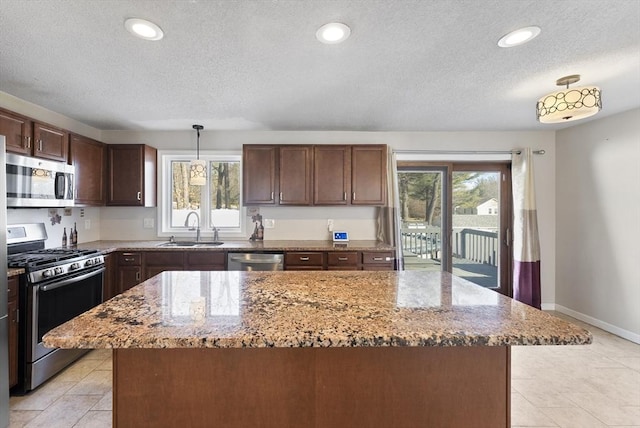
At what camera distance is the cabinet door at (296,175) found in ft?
12.2

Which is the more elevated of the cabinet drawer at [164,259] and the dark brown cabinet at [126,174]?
the dark brown cabinet at [126,174]

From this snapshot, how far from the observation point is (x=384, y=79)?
7.97ft

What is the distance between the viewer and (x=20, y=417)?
2.01 m

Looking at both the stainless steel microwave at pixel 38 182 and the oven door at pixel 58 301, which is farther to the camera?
the stainless steel microwave at pixel 38 182

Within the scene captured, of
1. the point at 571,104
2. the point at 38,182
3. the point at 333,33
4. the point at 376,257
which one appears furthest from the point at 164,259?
the point at 571,104

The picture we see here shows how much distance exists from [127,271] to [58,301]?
0.89m

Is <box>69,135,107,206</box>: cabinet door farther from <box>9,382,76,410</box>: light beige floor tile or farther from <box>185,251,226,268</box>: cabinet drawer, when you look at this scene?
<box>9,382,76,410</box>: light beige floor tile

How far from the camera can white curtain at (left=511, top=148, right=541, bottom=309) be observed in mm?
3844

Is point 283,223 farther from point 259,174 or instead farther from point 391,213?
point 391,213

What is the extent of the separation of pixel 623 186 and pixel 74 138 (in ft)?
18.8

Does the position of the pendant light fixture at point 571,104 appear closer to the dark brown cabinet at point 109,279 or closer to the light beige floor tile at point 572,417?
the light beige floor tile at point 572,417

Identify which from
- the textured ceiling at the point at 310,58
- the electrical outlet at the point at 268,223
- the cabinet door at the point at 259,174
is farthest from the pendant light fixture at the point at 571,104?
the electrical outlet at the point at 268,223

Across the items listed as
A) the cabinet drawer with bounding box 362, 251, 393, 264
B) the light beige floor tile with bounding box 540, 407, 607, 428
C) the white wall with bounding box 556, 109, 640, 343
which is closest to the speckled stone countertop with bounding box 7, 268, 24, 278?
the cabinet drawer with bounding box 362, 251, 393, 264

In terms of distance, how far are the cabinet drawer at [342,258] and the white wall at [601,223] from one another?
2.77 meters
